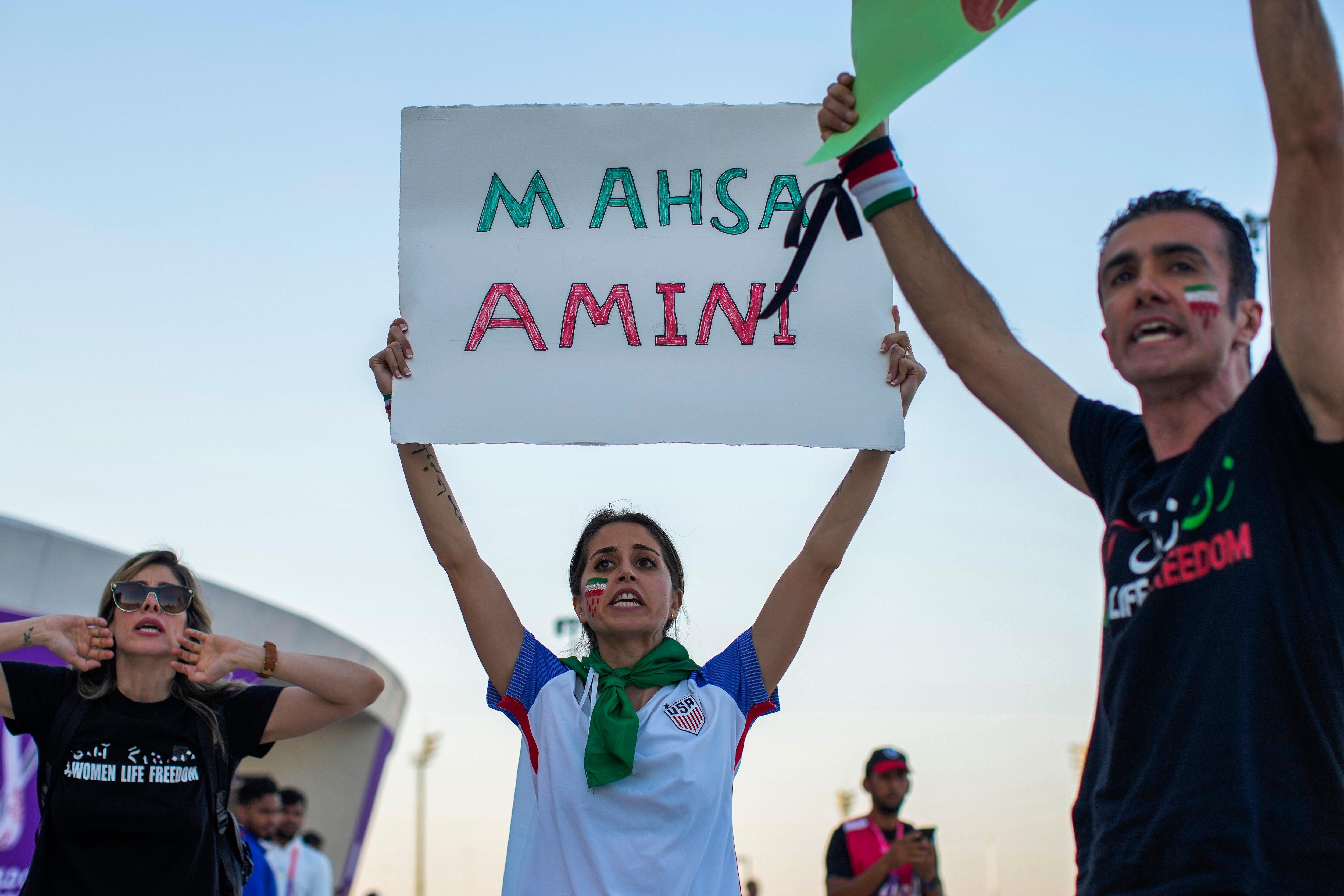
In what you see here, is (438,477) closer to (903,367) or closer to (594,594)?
(594,594)

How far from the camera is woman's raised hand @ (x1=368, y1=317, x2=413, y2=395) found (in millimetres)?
3566

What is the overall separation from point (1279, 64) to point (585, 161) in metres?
2.37

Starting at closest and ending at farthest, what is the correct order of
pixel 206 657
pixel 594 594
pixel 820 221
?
1. pixel 820 221
2. pixel 594 594
3. pixel 206 657

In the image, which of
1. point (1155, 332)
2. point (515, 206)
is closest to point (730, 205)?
point (515, 206)

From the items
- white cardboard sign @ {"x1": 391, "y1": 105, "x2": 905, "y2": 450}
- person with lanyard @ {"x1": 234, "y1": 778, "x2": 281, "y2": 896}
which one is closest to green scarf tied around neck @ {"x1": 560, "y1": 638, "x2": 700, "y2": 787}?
white cardboard sign @ {"x1": 391, "y1": 105, "x2": 905, "y2": 450}

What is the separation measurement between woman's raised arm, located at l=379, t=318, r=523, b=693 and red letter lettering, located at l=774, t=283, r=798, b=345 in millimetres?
1077

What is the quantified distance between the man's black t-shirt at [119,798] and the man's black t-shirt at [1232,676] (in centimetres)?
280

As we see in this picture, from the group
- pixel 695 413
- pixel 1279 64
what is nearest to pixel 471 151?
pixel 695 413

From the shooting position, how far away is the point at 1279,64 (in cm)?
168

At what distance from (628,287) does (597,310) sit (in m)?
0.12

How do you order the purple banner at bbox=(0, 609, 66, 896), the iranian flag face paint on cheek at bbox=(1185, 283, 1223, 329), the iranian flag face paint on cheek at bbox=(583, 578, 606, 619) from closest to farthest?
1. the iranian flag face paint on cheek at bbox=(1185, 283, 1223, 329)
2. the iranian flag face paint on cheek at bbox=(583, 578, 606, 619)
3. the purple banner at bbox=(0, 609, 66, 896)

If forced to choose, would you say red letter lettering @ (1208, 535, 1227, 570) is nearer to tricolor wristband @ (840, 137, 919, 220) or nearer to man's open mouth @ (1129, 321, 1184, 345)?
man's open mouth @ (1129, 321, 1184, 345)

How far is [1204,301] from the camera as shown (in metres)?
1.94

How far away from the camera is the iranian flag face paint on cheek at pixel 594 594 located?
3.57m
